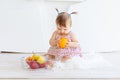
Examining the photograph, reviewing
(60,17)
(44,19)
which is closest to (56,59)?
(60,17)

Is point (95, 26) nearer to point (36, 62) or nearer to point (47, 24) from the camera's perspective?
point (47, 24)

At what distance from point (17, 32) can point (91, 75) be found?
616 mm

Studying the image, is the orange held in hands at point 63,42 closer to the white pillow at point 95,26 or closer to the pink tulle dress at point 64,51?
the pink tulle dress at point 64,51

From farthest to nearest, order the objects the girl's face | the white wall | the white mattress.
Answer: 1. the white wall
2. the girl's face
3. the white mattress

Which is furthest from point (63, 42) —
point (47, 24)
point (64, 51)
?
point (47, 24)

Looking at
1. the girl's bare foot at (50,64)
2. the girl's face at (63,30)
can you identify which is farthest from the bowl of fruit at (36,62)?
→ the girl's face at (63,30)

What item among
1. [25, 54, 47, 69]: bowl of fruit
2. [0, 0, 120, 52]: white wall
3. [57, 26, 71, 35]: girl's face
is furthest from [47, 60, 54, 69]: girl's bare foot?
[0, 0, 120, 52]: white wall

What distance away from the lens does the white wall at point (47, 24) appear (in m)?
1.58

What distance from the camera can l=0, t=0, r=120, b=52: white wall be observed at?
158 centimetres

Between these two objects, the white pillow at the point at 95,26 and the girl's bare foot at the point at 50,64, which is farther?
the white pillow at the point at 95,26

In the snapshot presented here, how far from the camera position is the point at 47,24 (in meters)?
1.59

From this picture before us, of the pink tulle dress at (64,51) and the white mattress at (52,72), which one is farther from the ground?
the pink tulle dress at (64,51)

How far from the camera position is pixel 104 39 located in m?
1.64

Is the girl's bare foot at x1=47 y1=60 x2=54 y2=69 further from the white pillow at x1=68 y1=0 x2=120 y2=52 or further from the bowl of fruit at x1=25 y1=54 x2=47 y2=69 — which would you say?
the white pillow at x1=68 y1=0 x2=120 y2=52
